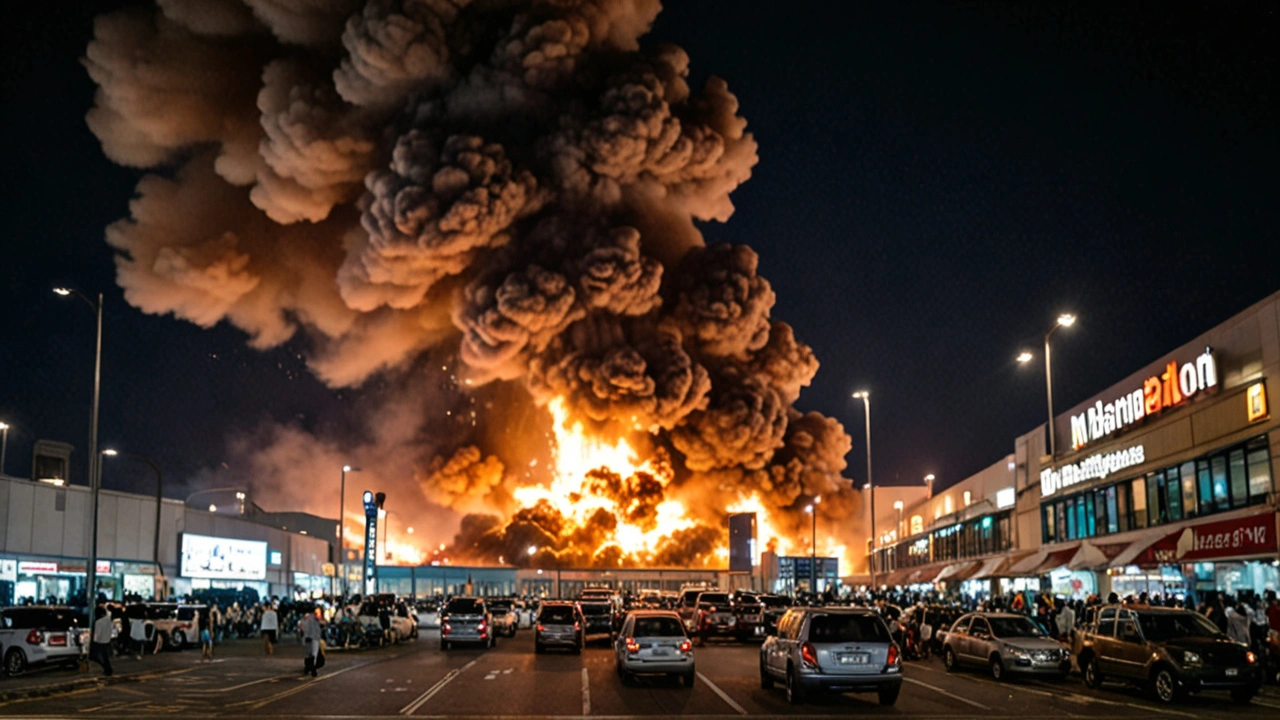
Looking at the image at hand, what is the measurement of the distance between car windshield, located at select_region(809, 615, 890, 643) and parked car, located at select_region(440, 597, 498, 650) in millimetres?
20558

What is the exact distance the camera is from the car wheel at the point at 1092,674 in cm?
2381

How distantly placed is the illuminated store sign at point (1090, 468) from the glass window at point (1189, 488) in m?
2.67

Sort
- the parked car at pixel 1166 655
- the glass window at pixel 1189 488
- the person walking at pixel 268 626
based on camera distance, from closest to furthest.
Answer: the parked car at pixel 1166 655 → the glass window at pixel 1189 488 → the person walking at pixel 268 626

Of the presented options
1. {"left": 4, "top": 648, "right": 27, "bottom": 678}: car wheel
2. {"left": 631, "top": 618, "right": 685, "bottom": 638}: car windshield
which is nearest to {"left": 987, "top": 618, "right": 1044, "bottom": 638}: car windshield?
{"left": 631, "top": 618, "right": 685, "bottom": 638}: car windshield

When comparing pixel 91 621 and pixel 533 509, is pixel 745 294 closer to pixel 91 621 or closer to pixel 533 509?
pixel 533 509

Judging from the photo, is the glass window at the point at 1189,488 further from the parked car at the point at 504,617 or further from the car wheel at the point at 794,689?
the parked car at the point at 504,617

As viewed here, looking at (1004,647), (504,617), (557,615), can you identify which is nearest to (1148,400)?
(1004,647)

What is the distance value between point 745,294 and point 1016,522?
2747 cm

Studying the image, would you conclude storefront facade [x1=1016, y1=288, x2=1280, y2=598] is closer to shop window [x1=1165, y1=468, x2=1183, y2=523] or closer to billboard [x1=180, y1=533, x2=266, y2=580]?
shop window [x1=1165, y1=468, x2=1183, y2=523]

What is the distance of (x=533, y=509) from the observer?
95312 millimetres

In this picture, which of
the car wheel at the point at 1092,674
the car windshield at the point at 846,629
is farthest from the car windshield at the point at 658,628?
the car wheel at the point at 1092,674

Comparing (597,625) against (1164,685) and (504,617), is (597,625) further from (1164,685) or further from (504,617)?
(1164,685)

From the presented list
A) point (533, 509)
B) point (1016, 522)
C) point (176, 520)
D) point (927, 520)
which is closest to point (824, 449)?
point (927, 520)

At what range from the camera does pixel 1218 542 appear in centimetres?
3138
